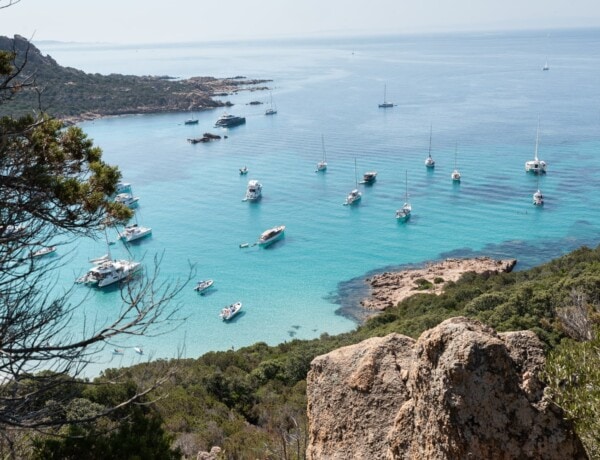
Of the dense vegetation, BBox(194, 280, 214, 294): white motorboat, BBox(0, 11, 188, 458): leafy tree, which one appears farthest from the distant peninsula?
BBox(0, 11, 188, 458): leafy tree

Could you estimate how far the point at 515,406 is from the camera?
13.5ft

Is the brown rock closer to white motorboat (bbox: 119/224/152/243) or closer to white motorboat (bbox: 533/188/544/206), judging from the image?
white motorboat (bbox: 119/224/152/243)

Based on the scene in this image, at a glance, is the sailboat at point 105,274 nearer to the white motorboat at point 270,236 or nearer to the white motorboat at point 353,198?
the white motorboat at point 270,236

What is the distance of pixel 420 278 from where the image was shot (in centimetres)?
3073

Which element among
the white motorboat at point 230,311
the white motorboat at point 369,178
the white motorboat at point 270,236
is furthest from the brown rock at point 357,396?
the white motorboat at point 369,178

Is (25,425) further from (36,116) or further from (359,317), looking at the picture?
(359,317)

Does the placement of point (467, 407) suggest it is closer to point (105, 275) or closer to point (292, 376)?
point (292, 376)

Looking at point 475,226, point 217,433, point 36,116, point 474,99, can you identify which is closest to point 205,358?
point 217,433

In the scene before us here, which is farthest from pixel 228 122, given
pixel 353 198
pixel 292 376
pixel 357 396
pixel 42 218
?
pixel 357 396

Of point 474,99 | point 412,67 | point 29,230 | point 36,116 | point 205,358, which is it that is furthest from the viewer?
point 412,67

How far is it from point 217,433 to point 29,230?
6.31 meters

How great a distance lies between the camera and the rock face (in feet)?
13.5

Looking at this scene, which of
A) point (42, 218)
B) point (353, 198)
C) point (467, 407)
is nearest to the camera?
point (467, 407)

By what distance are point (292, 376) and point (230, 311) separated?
12.2 m
